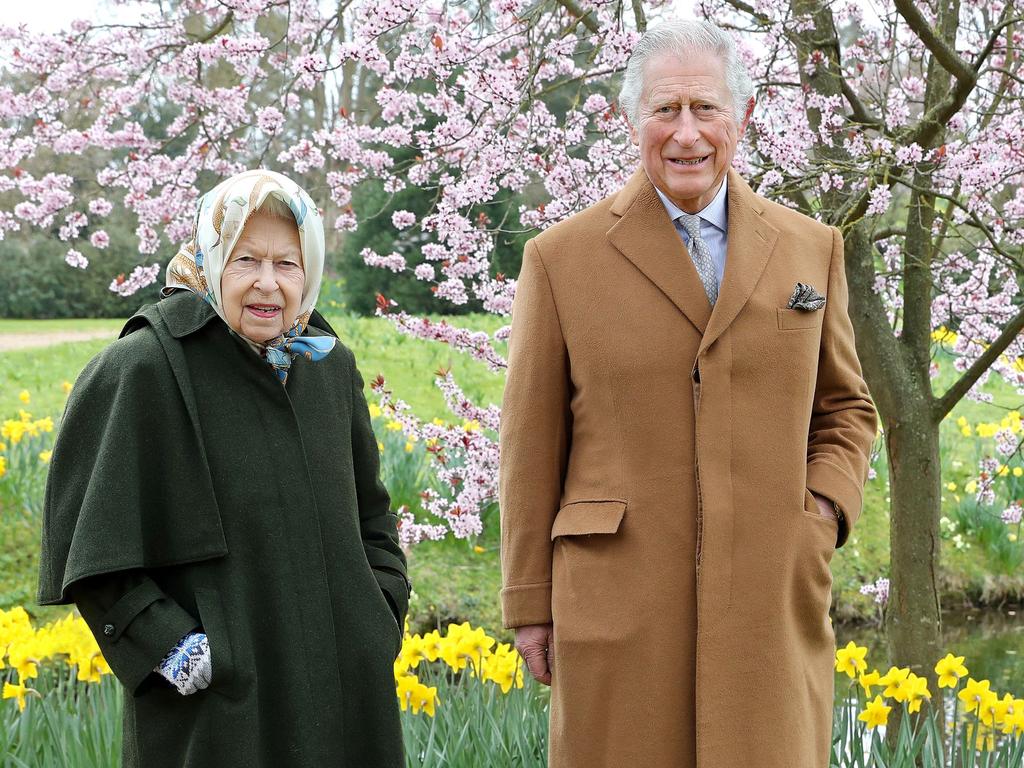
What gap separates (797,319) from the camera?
7.09 feet

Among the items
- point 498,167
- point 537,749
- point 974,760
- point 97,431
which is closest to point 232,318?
point 97,431

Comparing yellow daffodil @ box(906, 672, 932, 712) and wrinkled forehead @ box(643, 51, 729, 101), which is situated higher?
wrinkled forehead @ box(643, 51, 729, 101)

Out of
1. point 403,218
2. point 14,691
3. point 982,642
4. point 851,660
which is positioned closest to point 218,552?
point 14,691

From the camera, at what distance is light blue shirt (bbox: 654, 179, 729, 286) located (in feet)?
7.29

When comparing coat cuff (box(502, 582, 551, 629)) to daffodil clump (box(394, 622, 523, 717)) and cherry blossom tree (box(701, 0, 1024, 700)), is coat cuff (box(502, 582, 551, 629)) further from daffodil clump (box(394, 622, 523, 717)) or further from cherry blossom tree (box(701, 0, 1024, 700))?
cherry blossom tree (box(701, 0, 1024, 700))

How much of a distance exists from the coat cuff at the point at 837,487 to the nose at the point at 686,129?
2.13 feet

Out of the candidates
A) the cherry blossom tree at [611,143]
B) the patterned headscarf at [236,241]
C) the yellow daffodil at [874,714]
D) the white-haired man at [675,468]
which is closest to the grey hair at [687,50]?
the white-haired man at [675,468]

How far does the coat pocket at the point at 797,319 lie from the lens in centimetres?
215

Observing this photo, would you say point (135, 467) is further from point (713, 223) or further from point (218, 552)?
point (713, 223)

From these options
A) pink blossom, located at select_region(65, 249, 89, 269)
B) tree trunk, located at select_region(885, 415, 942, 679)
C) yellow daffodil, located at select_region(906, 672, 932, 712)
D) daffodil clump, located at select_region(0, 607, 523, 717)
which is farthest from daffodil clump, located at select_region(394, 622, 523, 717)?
pink blossom, located at select_region(65, 249, 89, 269)

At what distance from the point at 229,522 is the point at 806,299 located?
3.65 ft

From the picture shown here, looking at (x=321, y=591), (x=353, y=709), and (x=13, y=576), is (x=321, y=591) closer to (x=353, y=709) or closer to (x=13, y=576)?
(x=353, y=709)

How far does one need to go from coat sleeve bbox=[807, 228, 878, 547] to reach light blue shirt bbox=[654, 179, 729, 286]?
0.23m

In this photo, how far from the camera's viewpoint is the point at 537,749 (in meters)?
2.81
